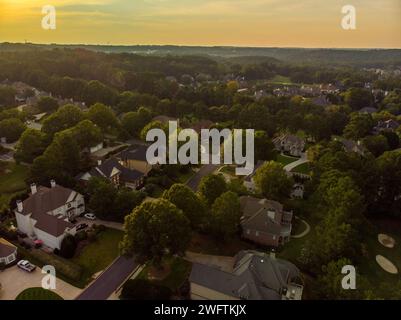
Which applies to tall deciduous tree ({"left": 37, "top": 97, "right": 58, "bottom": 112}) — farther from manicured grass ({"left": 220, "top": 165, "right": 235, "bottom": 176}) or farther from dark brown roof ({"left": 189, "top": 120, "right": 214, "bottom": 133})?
manicured grass ({"left": 220, "top": 165, "right": 235, "bottom": 176})

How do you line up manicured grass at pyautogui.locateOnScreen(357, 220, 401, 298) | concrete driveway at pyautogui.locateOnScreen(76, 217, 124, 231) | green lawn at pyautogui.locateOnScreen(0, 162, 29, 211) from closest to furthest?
manicured grass at pyautogui.locateOnScreen(357, 220, 401, 298) < concrete driveway at pyautogui.locateOnScreen(76, 217, 124, 231) < green lawn at pyautogui.locateOnScreen(0, 162, 29, 211)

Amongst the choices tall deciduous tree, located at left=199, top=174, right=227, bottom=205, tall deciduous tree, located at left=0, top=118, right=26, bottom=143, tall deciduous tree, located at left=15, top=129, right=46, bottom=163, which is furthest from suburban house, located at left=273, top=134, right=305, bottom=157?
tall deciduous tree, located at left=0, top=118, right=26, bottom=143

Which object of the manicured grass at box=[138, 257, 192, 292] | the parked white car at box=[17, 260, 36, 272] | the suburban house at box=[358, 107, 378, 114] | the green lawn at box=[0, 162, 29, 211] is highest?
the suburban house at box=[358, 107, 378, 114]

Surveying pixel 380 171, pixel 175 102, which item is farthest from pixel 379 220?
pixel 175 102

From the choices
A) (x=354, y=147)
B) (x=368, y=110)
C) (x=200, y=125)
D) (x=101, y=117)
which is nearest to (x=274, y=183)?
(x=354, y=147)

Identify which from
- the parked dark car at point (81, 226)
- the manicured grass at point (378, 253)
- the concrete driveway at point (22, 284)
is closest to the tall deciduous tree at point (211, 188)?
the parked dark car at point (81, 226)
